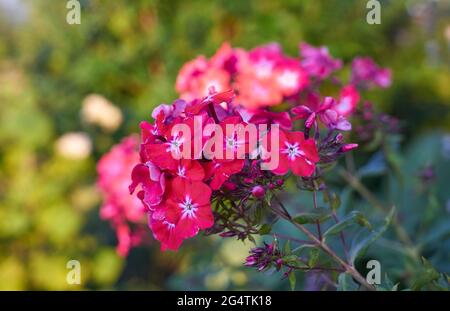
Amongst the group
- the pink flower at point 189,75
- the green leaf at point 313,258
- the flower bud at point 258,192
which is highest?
the pink flower at point 189,75

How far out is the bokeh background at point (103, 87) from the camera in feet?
10.8

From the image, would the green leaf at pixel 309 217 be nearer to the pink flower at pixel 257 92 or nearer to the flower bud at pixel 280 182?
the flower bud at pixel 280 182

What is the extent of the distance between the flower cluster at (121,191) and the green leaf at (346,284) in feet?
2.75

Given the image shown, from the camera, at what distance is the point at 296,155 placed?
1.09 meters

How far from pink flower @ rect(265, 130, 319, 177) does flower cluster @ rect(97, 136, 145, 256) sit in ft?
2.96

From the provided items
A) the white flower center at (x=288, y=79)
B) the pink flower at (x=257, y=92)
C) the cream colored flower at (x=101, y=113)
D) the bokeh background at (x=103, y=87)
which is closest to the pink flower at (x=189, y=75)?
the pink flower at (x=257, y=92)

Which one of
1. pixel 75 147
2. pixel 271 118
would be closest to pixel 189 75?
pixel 271 118

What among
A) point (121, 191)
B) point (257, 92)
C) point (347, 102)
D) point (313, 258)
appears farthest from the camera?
point (121, 191)

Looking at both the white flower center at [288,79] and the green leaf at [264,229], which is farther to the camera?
the white flower center at [288,79]

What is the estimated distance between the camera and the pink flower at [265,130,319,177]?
107cm

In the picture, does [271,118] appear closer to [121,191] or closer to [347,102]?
[347,102]

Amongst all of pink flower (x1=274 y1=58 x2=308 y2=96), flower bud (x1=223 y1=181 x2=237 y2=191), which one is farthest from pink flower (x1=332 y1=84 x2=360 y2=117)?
flower bud (x1=223 y1=181 x2=237 y2=191)

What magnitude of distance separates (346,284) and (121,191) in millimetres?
1033
